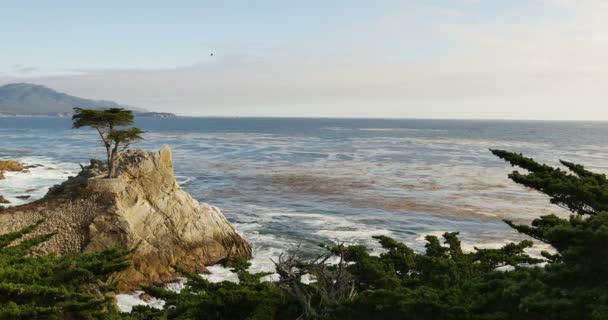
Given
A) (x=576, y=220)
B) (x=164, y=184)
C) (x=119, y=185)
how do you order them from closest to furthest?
(x=576, y=220)
(x=119, y=185)
(x=164, y=184)

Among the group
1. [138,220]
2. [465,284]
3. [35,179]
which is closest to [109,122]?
[138,220]

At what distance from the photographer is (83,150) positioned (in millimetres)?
86938

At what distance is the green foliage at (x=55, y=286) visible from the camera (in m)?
10.5

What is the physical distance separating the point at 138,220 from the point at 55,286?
14.4m

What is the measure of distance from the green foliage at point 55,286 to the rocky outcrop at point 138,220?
9059mm

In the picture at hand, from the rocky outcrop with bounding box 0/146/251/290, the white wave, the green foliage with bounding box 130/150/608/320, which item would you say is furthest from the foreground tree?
the green foliage with bounding box 130/150/608/320

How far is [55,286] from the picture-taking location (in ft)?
39.3

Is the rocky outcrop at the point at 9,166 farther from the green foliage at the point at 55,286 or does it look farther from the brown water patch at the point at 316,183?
the green foliage at the point at 55,286

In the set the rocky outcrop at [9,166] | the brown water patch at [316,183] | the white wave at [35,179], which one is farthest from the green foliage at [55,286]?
the rocky outcrop at [9,166]

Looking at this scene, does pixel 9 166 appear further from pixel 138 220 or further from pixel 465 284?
pixel 465 284

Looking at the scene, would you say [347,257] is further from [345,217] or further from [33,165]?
[33,165]

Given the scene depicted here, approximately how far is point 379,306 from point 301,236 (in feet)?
68.8

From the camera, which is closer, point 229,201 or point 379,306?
point 379,306

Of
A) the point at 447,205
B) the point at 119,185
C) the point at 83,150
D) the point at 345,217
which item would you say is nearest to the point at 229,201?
the point at 345,217
